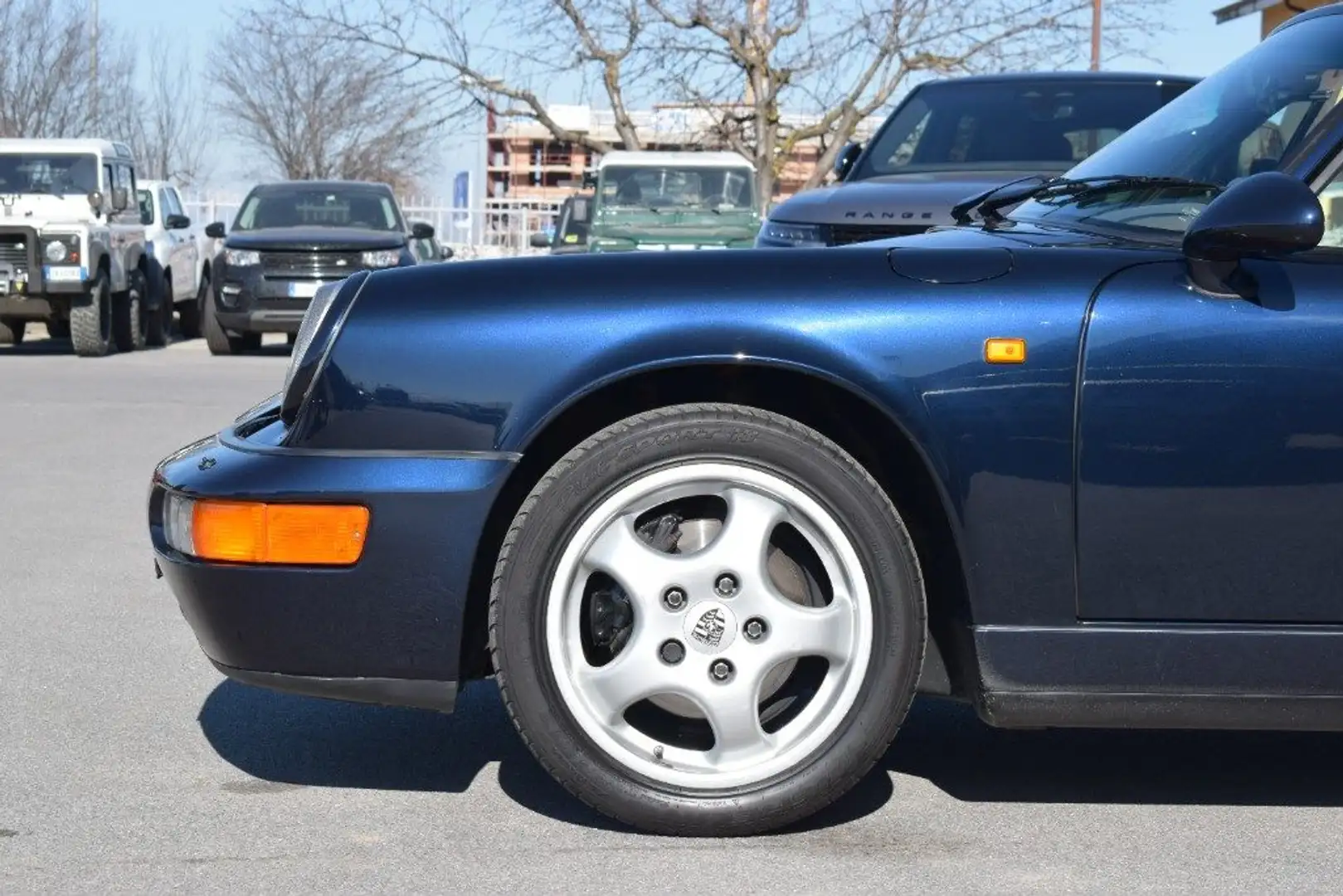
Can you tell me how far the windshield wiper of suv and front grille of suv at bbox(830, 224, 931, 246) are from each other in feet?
10.7

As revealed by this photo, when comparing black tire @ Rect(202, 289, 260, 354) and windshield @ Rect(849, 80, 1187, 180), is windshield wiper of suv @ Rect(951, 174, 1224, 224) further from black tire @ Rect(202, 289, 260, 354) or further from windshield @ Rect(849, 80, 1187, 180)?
black tire @ Rect(202, 289, 260, 354)

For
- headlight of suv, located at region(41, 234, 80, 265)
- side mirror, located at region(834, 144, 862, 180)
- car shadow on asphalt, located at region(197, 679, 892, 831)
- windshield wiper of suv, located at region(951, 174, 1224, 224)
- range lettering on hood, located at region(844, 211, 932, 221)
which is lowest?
car shadow on asphalt, located at region(197, 679, 892, 831)

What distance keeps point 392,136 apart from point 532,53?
128 inches

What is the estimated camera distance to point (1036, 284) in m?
3.35

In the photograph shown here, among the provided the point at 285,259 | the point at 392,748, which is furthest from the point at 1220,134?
the point at 285,259

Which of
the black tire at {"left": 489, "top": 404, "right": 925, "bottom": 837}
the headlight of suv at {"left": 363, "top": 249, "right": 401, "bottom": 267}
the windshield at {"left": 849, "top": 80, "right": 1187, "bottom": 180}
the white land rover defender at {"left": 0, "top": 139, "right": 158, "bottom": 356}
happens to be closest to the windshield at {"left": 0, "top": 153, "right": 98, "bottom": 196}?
the white land rover defender at {"left": 0, "top": 139, "right": 158, "bottom": 356}

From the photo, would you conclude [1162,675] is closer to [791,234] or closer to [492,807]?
[492,807]

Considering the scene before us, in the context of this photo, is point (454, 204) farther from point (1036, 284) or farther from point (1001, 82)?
point (1036, 284)

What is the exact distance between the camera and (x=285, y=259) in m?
18.1

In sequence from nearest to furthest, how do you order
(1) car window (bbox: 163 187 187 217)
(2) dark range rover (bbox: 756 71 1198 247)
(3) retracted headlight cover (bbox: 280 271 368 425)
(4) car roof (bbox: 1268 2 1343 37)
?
1. (3) retracted headlight cover (bbox: 280 271 368 425)
2. (4) car roof (bbox: 1268 2 1343 37)
3. (2) dark range rover (bbox: 756 71 1198 247)
4. (1) car window (bbox: 163 187 187 217)

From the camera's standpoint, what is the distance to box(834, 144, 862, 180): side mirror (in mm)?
9969

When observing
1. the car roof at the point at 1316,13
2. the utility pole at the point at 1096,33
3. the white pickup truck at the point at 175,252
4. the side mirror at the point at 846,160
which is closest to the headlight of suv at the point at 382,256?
the white pickup truck at the point at 175,252

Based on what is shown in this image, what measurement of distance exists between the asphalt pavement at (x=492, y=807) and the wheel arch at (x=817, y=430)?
313 mm

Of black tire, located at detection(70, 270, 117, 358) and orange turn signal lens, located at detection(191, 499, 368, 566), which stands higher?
orange turn signal lens, located at detection(191, 499, 368, 566)
